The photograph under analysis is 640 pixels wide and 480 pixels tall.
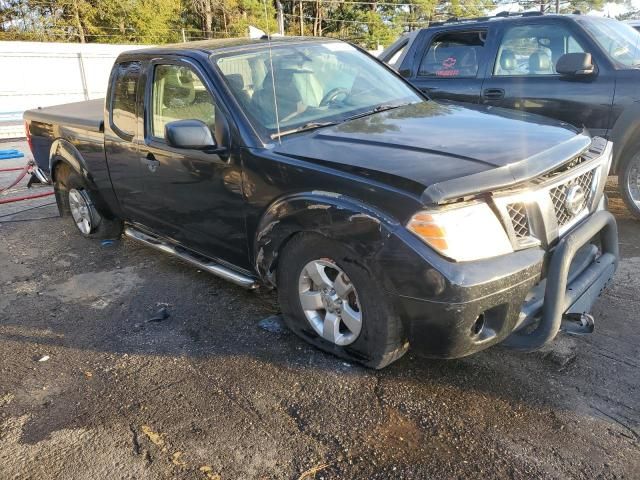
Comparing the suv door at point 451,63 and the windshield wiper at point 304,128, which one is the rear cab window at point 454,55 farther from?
the windshield wiper at point 304,128

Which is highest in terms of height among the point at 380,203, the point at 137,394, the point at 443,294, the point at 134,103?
the point at 134,103

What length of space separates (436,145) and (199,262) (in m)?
1.94

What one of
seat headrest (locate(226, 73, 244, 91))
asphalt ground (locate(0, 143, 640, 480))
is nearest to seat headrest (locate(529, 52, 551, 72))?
asphalt ground (locate(0, 143, 640, 480))

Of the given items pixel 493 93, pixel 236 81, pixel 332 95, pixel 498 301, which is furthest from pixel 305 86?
pixel 493 93

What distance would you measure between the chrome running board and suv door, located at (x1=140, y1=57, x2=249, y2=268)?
74 millimetres

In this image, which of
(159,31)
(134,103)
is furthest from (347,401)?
(159,31)

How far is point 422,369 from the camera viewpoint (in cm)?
310

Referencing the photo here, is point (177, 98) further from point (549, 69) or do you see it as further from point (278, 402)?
point (549, 69)

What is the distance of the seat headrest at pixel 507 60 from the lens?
5586 mm

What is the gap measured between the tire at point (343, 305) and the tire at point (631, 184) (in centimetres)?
332

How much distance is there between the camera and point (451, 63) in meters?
5.98

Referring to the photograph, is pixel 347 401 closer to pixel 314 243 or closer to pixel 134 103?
pixel 314 243

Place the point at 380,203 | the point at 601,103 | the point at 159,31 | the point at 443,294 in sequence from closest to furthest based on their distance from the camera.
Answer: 1. the point at 443,294
2. the point at 380,203
3. the point at 601,103
4. the point at 159,31

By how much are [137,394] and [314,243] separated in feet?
4.16
